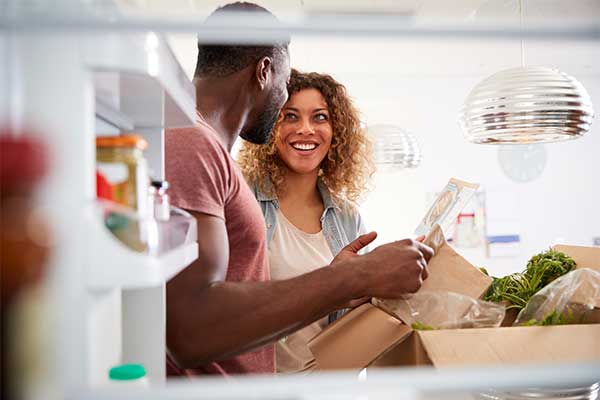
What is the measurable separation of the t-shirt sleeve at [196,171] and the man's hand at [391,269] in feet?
1.00

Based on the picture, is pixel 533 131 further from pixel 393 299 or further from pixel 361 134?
pixel 393 299

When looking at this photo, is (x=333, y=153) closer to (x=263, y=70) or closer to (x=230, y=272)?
(x=263, y=70)

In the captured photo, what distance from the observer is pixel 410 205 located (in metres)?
6.02

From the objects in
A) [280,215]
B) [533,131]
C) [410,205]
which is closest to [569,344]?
[533,131]

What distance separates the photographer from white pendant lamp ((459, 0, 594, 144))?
71.7 inches

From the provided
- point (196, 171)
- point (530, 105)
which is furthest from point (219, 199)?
point (530, 105)

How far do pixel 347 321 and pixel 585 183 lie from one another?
5472 mm

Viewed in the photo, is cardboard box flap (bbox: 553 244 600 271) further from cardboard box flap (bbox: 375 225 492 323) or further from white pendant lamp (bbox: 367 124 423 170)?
white pendant lamp (bbox: 367 124 423 170)

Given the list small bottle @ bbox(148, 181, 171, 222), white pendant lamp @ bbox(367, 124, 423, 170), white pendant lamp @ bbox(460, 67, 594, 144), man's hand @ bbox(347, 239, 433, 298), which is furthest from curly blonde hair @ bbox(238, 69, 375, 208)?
small bottle @ bbox(148, 181, 171, 222)

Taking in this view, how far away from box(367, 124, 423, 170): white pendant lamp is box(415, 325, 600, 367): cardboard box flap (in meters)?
2.38

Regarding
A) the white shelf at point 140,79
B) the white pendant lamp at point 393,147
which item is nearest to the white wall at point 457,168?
the white pendant lamp at point 393,147

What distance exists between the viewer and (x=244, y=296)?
114 cm

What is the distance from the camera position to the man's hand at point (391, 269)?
128 centimetres

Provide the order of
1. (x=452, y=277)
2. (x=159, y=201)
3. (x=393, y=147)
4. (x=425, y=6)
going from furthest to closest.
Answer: (x=425, y=6) → (x=393, y=147) → (x=452, y=277) → (x=159, y=201)
